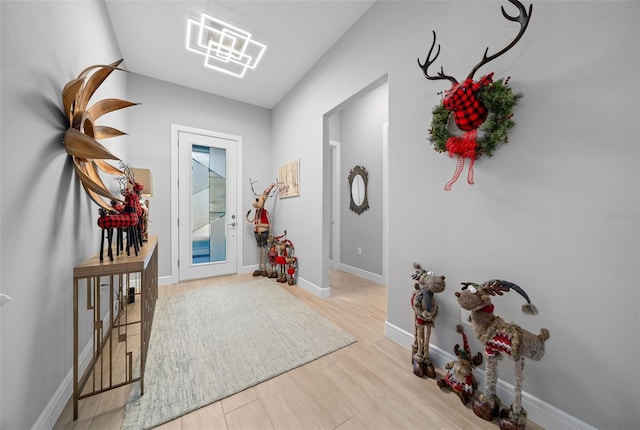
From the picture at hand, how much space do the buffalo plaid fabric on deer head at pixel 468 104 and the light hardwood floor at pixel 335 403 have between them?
1.52 meters

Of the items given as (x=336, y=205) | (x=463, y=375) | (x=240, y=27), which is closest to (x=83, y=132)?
(x=240, y=27)

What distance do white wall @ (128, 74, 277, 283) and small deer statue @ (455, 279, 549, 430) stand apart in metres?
3.39

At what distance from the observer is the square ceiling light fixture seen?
2.27 m

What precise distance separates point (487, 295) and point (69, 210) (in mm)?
2364

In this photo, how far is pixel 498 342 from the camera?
1067 millimetres

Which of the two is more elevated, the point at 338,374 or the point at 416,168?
the point at 416,168

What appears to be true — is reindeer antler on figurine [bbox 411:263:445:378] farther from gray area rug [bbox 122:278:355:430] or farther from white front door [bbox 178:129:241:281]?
white front door [bbox 178:129:241:281]

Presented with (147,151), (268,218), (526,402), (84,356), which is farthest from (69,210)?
(526,402)

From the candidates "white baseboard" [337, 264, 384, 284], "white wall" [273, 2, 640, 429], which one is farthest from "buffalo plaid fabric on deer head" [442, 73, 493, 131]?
"white baseboard" [337, 264, 384, 284]

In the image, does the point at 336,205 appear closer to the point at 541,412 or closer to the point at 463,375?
the point at 463,375

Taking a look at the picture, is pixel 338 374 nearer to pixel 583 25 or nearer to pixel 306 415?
pixel 306 415

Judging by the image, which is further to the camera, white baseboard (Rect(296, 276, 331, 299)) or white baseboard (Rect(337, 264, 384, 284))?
white baseboard (Rect(337, 264, 384, 284))

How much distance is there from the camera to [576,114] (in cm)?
100

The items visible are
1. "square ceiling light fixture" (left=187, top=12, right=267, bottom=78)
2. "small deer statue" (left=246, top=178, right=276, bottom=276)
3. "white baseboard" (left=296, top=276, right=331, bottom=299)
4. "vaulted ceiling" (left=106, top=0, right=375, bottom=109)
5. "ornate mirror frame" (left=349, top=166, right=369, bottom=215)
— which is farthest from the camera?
"ornate mirror frame" (left=349, top=166, right=369, bottom=215)
